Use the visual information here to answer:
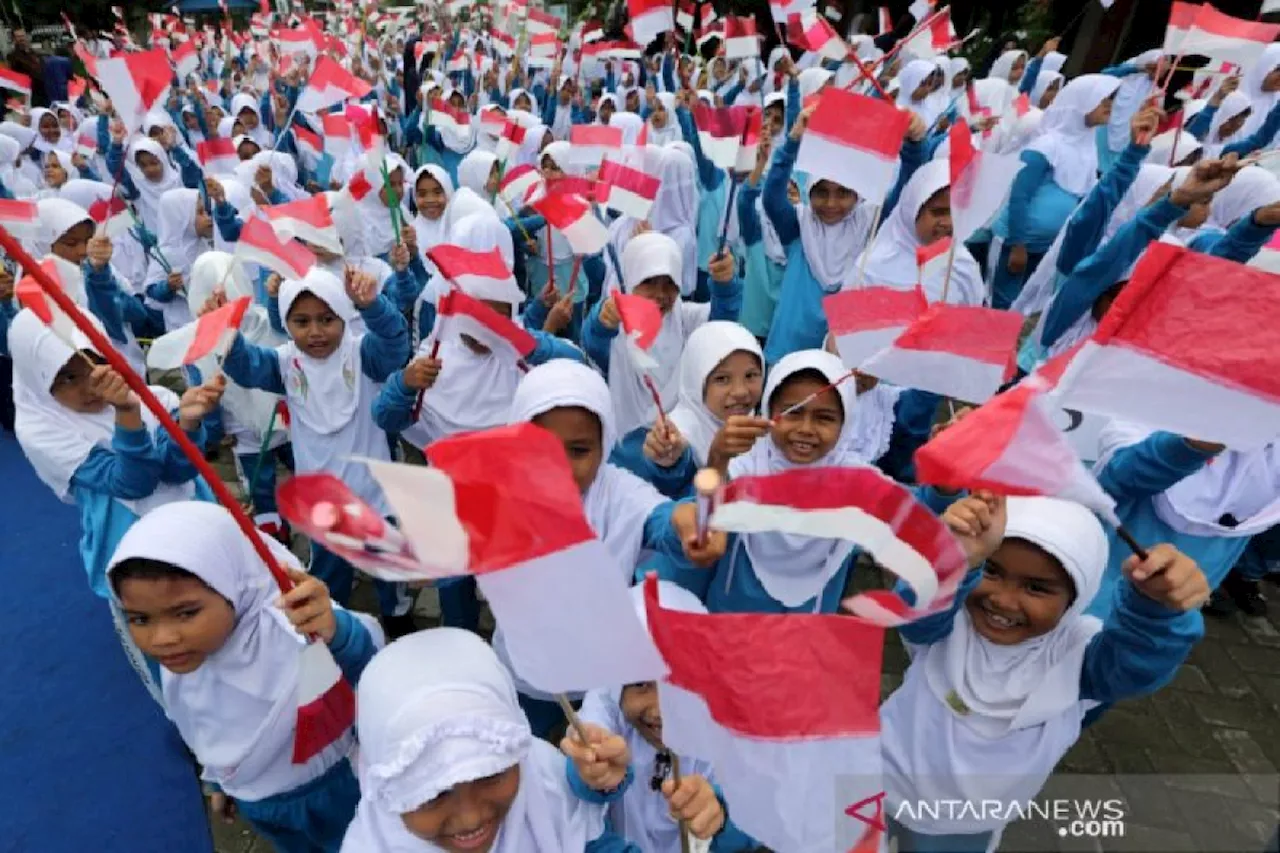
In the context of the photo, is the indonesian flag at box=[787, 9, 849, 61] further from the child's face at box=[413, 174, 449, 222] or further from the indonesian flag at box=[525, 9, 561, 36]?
the indonesian flag at box=[525, 9, 561, 36]

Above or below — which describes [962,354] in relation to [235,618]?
above

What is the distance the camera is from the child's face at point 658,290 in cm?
340

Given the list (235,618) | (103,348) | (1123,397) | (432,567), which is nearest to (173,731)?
(235,618)

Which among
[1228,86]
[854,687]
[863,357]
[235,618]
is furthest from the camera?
[1228,86]

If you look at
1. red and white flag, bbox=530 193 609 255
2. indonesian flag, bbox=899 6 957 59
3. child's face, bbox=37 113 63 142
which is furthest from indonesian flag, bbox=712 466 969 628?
child's face, bbox=37 113 63 142

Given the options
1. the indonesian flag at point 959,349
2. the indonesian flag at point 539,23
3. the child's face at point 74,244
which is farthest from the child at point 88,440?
the indonesian flag at point 539,23

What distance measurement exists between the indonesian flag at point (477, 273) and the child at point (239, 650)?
1266 millimetres

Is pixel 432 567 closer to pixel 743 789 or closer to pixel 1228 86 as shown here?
pixel 743 789

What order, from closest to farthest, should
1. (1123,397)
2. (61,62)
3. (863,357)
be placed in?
(1123,397) → (863,357) → (61,62)

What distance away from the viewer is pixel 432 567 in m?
1.13

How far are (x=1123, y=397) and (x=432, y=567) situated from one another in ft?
3.75

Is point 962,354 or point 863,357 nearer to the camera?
point 962,354

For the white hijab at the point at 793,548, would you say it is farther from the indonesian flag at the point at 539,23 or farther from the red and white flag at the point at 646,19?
the indonesian flag at the point at 539,23

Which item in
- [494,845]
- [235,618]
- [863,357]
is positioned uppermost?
[863,357]
